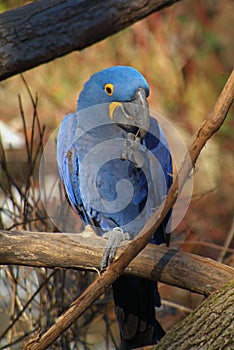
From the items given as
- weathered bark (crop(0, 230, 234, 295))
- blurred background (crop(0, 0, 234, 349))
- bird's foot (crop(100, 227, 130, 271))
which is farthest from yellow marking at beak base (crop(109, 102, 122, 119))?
blurred background (crop(0, 0, 234, 349))

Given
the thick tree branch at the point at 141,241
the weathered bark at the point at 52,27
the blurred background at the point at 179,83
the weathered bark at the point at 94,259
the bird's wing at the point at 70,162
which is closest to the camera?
the thick tree branch at the point at 141,241

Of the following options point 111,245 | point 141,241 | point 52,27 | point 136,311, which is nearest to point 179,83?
point 52,27

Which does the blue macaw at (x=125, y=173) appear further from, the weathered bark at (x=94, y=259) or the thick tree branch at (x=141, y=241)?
the thick tree branch at (x=141, y=241)

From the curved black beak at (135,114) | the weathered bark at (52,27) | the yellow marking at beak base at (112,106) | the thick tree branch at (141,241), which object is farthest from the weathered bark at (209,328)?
the weathered bark at (52,27)

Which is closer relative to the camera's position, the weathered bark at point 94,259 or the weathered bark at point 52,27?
the weathered bark at point 94,259

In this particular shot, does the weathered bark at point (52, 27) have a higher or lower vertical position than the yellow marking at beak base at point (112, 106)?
higher

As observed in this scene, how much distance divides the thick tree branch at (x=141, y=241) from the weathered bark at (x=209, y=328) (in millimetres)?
182

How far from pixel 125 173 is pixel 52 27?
62 centimetres

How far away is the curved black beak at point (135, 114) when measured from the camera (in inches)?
74.7

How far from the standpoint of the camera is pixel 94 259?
164 centimetres

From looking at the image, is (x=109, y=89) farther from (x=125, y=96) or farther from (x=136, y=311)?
(x=136, y=311)

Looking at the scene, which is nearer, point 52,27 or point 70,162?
point 70,162

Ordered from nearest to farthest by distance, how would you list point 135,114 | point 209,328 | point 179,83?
point 209,328 < point 135,114 < point 179,83

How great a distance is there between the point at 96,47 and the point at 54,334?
3.32 metres
